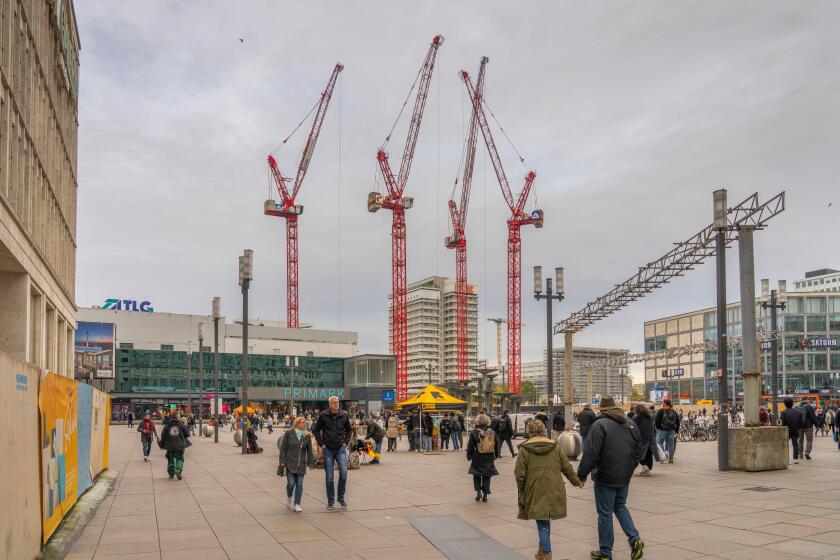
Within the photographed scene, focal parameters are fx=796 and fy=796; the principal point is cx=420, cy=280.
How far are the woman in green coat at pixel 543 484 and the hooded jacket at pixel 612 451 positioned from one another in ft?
0.77

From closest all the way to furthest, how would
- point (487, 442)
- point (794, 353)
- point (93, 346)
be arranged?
point (487, 442), point (93, 346), point (794, 353)

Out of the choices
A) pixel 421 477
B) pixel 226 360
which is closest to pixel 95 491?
pixel 421 477

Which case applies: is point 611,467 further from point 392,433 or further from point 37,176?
point 37,176

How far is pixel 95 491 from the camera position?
15773 millimetres

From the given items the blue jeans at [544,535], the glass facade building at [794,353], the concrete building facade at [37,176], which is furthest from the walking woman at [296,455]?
the glass facade building at [794,353]

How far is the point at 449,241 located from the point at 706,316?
47233 millimetres

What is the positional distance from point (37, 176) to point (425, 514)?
17303 mm

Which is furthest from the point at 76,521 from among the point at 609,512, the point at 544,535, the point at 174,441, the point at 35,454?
the point at 609,512

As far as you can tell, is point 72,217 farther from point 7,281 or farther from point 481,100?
point 481,100

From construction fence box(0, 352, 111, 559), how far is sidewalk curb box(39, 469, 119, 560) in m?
0.15

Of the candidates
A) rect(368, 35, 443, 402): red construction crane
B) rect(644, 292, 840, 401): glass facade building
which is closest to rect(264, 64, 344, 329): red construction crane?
rect(368, 35, 443, 402): red construction crane

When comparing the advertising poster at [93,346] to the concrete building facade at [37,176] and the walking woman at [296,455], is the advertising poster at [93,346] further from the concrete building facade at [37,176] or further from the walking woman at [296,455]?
the walking woman at [296,455]

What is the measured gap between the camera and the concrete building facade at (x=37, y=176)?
62.1 ft

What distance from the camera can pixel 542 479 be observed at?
826 centimetres
